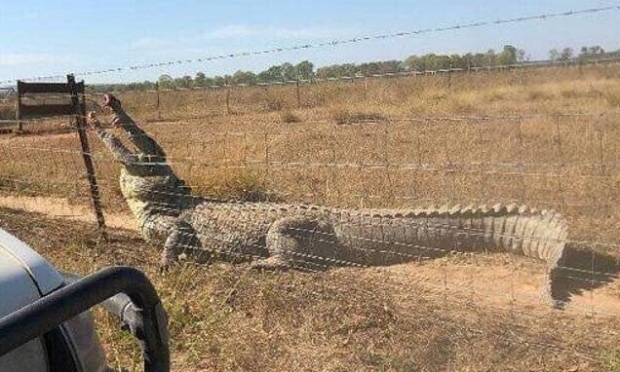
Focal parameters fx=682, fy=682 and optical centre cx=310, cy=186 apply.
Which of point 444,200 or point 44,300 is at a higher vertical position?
point 44,300

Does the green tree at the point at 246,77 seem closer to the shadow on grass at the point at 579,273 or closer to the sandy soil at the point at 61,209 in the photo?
the sandy soil at the point at 61,209

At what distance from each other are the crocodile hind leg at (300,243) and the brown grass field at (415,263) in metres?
0.33

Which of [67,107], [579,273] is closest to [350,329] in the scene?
[579,273]

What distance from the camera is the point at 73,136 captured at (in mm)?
18281

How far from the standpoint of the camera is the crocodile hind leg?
5.98 metres

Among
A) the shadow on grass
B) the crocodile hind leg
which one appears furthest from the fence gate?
the shadow on grass

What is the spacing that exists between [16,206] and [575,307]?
25.2 ft

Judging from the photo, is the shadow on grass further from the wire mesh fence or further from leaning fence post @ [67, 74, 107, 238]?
leaning fence post @ [67, 74, 107, 238]

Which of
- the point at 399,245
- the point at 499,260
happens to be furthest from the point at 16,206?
the point at 499,260

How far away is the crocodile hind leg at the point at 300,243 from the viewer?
5.98m

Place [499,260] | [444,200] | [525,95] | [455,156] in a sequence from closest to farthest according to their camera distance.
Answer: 1. [525,95]
2. [499,260]
3. [444,200]
4. [455,156]

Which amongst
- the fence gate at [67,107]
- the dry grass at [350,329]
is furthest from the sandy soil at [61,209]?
the dry grass at [350,329]

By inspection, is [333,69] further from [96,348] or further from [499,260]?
[96,348]

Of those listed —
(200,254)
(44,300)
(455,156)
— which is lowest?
(200,254)
